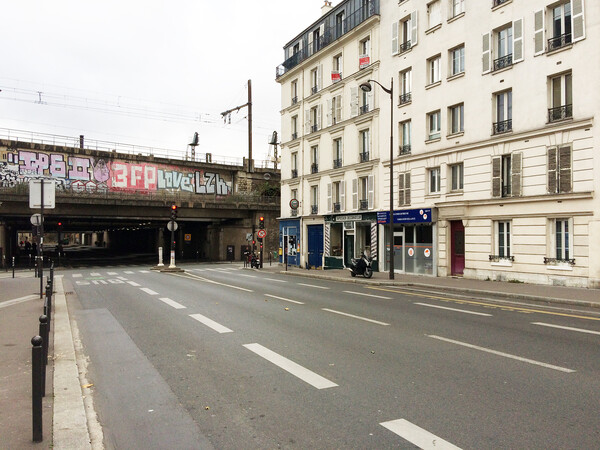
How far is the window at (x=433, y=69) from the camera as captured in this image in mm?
23266

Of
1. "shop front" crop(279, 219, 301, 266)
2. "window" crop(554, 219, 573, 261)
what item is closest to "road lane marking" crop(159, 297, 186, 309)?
"window" crop(554, 219, 573, 261)

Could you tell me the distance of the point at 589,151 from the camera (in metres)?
16.2

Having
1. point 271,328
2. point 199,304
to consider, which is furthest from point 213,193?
point 271,328

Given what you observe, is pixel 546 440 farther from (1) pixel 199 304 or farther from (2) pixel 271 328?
(1) pixel 199 304

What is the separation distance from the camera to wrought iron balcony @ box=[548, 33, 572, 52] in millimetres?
17250

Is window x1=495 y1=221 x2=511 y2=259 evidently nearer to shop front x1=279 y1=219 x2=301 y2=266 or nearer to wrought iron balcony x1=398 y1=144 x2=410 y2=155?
wrought iron balcony x1=398 y1=144 x2=410 y2=155

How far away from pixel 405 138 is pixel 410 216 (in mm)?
4493

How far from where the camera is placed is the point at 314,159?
110 ft

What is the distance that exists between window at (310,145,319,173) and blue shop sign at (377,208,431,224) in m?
8.59

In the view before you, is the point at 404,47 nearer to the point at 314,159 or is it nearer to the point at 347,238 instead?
the point at 314,159

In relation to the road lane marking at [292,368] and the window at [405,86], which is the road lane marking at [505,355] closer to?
the road lane marking at [292,368]

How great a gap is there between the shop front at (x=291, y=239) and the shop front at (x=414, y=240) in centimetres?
1002

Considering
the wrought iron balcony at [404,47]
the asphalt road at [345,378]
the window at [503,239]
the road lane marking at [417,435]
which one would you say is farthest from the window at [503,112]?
the road lane marking at [417,435]

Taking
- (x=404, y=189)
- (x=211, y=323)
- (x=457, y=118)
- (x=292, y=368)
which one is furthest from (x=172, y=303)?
(x=457, y=118)
